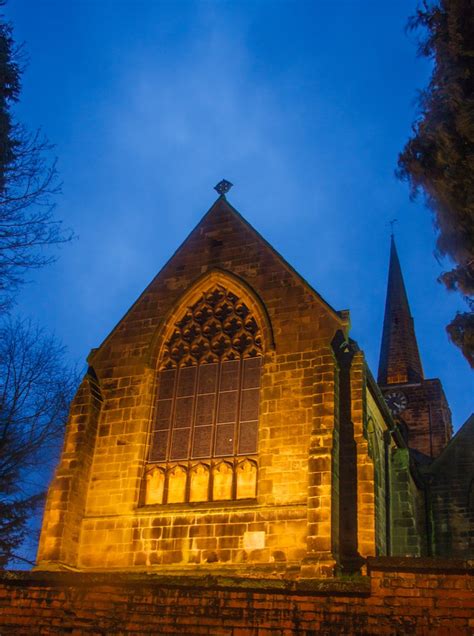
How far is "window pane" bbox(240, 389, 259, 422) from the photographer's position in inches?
564

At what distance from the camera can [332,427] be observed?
12.9 metres

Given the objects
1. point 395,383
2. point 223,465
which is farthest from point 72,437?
point 395,383

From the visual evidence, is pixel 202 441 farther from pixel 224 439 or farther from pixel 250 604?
pixel 250 604

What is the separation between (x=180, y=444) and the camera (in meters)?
14.7

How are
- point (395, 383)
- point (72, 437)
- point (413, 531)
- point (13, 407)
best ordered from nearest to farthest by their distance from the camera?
point (72, 437)
point (413, 531)
point (13, 407)
point (395, 383)

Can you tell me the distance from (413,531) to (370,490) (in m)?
4.89

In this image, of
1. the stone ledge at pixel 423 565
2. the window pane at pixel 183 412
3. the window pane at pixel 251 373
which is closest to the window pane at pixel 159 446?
the window pane at pixel 183 412

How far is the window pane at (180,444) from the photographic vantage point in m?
14.6

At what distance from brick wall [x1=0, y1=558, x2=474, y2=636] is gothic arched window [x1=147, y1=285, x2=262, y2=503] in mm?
5448

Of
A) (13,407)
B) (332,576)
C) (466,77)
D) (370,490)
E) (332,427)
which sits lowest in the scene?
(332,576)

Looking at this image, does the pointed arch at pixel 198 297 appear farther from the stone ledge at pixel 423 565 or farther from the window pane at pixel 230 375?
the stone ledge at pixel 423 565

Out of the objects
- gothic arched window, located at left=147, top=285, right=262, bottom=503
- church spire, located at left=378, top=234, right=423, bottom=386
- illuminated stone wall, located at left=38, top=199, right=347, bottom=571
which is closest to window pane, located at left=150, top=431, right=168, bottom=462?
gothic arched window, located at left=147, top=285, right=262, bottom=503

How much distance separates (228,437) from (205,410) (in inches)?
36.1

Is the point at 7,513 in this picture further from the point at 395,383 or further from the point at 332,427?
the point at 395,383
